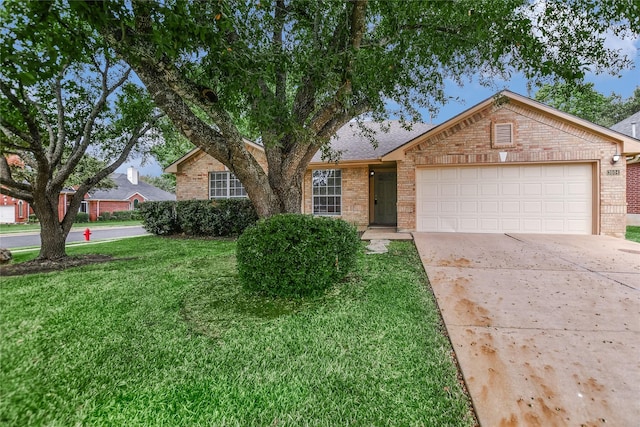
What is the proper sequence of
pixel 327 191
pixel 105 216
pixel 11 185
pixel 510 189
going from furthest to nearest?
1. pixel 105 216
2. pixel 327 191
3. pixel 510 189
4. pixel 11 185

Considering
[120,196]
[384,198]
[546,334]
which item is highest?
[120,196]

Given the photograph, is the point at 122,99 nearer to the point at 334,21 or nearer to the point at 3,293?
the point at 3,293

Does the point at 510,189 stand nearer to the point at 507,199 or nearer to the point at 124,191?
the point at 507,199

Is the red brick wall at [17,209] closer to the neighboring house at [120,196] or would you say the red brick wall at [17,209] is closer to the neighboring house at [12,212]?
the neighboring house at [12,212]

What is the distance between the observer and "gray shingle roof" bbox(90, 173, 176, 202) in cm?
3227

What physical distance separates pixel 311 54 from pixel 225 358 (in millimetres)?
4533

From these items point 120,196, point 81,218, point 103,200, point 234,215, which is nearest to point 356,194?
point 234,215

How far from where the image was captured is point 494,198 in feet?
33.0

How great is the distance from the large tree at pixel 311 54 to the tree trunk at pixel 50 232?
16.9ft

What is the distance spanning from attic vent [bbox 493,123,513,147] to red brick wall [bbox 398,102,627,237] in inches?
5.4

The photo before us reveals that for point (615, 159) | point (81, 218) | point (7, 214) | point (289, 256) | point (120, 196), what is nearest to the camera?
point (289, 256)

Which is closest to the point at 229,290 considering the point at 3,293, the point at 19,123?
the point at 3,293

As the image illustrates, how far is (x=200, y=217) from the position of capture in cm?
1149

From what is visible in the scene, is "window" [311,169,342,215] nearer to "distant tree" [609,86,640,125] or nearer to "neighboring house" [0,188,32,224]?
"neighboring house" [0,188,32,224]
